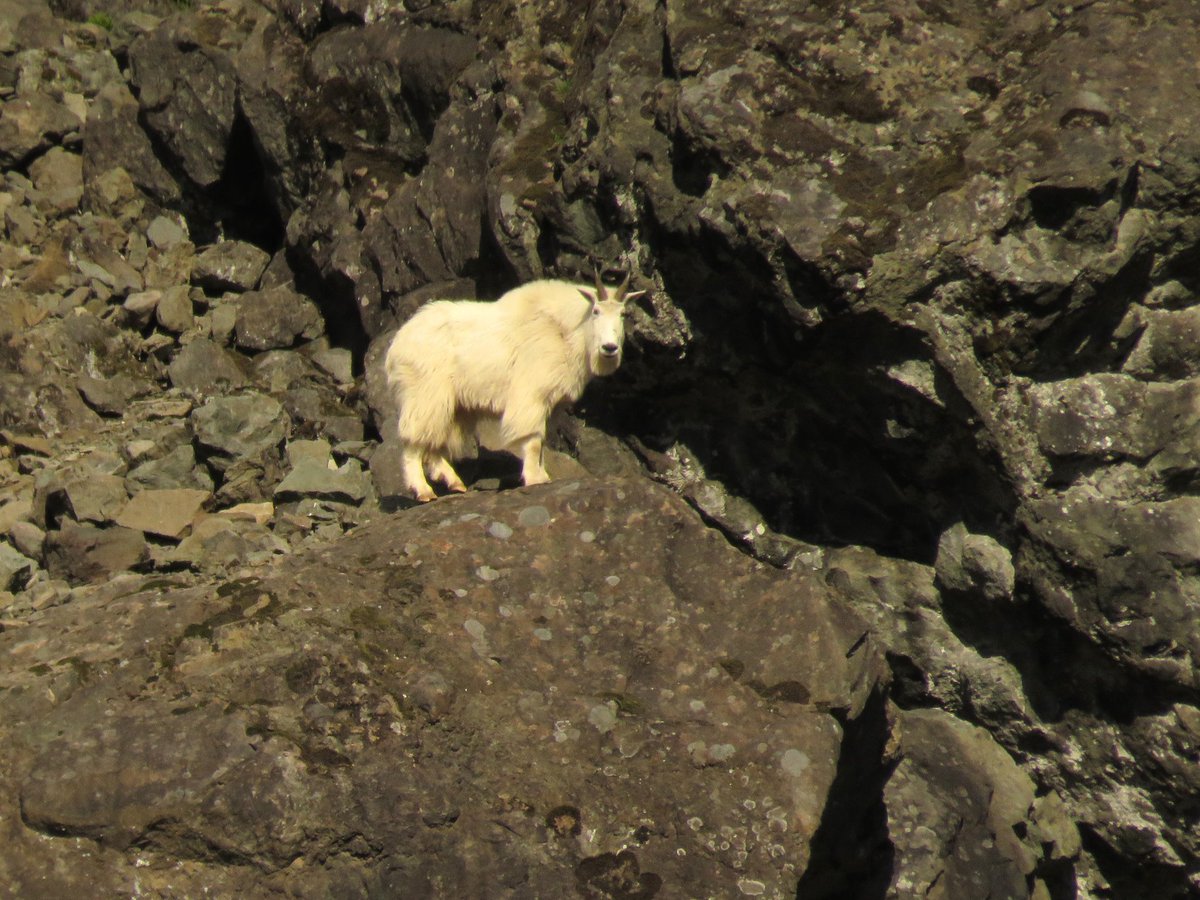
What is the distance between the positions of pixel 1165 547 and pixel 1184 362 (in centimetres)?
156

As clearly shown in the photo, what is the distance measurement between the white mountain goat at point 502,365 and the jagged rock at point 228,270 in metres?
7.46

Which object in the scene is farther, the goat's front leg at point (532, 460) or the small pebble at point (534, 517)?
the goat's front leg at point (532, 460)

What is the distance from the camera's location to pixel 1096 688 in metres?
10.9

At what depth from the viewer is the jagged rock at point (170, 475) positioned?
13953 mm

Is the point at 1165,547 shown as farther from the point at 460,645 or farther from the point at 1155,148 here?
the point at 460,645

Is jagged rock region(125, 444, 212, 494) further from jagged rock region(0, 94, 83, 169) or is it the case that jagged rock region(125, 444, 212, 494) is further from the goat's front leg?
jagged rock region(0, 94, 83, 169)

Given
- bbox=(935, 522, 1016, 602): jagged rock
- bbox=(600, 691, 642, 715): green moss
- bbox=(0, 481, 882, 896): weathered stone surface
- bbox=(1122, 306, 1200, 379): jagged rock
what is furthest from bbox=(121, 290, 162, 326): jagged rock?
bbox=(1122, 306, 1200, 379): jagged rock

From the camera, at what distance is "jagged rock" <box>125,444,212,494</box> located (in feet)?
45.8

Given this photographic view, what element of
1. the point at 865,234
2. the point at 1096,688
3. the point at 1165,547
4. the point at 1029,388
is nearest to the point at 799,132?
the point at 865,234

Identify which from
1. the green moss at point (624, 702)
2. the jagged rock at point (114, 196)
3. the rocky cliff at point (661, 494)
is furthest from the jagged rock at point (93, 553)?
the jagged rock at point (114, 196)

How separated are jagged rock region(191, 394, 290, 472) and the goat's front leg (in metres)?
4.36

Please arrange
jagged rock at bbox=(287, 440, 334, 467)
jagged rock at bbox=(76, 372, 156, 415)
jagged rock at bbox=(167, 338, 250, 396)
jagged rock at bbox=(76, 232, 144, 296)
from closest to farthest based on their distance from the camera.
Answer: jagged rock at bbox=(287, 440, 334, 467), jagged rock at bbox=(76, 372, 156, 415), jagged rock at bbox=(167, 338, 250, 396), jagged rock at bbox=(76, 232, 144, 296)

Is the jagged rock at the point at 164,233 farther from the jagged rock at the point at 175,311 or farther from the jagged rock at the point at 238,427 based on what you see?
the jagged rock at the point at 238,427

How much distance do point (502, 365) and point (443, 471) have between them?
1022 mm
